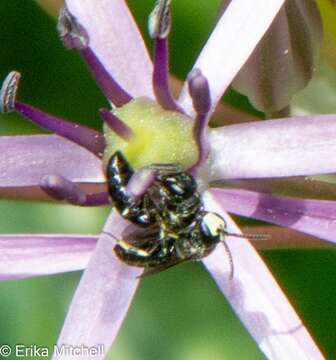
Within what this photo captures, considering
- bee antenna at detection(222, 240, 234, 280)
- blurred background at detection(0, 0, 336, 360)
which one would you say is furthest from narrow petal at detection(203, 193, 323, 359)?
blurred background at detection(0, 0, 336, 360)

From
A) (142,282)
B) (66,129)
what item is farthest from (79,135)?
(142,282)

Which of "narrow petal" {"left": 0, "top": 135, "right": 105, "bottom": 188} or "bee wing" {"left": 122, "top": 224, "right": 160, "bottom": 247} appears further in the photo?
"narrow petal" {"left": 0, "top": 135, "right": 105, "bottom": 188}

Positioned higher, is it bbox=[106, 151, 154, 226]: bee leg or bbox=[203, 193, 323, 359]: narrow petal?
bbox=[106, 151, 154, 226]: bee leg

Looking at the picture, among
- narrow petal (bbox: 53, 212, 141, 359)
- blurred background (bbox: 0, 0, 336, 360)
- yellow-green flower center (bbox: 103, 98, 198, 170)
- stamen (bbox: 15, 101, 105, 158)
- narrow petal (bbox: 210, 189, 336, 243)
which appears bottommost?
blurred background (bbox: 0, 0, 336, 360)

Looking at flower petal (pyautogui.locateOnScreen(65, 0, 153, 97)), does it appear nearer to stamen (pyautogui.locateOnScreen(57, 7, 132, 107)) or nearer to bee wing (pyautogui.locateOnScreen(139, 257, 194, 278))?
stamen (pyautogui.locateOnScreen(57, 7, 132, 107))

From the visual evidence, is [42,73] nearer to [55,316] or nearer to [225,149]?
[55,316]

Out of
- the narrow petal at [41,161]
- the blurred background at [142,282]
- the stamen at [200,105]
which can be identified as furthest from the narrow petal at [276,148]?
the blurred background at [142,282]

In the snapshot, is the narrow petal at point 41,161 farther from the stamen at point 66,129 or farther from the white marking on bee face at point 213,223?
the white marking on bee face at point 213,223
